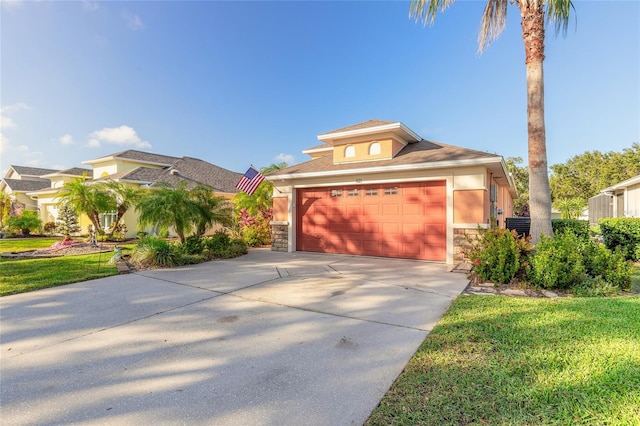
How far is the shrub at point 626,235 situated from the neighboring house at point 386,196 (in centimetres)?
344

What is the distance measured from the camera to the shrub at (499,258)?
593cm

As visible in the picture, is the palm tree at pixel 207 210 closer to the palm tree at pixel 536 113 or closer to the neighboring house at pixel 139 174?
the neighboring house at pixel 139 174

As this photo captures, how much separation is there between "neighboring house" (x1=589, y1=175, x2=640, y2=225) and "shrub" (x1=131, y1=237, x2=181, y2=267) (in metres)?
16.1

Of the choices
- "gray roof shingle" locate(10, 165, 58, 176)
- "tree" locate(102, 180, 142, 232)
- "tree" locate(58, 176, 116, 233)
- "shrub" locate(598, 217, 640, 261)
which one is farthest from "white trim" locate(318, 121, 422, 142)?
"gray roof shingle" locate(10, 165, 58, 176)

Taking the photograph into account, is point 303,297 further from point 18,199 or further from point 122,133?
point 18,199

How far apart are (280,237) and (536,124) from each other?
8681mm

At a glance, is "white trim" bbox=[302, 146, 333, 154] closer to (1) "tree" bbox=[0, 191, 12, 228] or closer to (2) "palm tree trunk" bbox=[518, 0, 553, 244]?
(2) "palm tree trunk" bbox=[518, 0, 553, 244]

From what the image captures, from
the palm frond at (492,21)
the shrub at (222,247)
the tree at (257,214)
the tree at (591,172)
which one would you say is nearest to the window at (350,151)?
the tree at (257,214)

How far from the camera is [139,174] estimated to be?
725 inches

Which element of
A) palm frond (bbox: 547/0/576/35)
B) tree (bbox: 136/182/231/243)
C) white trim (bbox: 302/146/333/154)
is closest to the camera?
palm frond (bbox: 547/0/576/35)

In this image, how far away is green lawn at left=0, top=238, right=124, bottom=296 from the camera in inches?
Result: 244

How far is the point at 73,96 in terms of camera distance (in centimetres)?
1258

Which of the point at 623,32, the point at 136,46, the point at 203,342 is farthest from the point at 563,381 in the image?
the point at 136,46

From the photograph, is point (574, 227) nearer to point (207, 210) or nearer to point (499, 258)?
point (499, 258)
